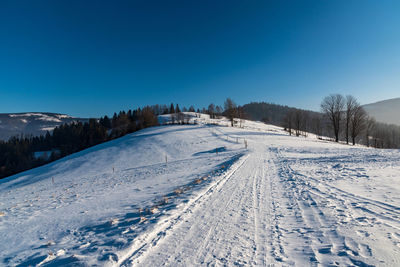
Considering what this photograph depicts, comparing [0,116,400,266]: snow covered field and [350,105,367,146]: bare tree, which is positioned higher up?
[350,105,367,146]: bare tree

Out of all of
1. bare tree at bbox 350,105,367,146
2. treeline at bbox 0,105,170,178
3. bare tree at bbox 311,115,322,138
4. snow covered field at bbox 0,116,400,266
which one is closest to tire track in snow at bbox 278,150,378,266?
snow covered field at bbox 0,116,400,266

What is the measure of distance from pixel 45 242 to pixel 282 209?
6.93 m

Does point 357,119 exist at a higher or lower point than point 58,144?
higher

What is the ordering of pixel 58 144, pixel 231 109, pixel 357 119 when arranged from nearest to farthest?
1. pixel 357 119
2. pixel 231 109
3. pixel 58 144

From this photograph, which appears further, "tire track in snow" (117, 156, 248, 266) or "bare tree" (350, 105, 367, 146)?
"bare tree" (350, 105, 367, 146)

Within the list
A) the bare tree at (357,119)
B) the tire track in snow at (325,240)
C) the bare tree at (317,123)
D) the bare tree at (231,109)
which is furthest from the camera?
the bare tree at (317,123)

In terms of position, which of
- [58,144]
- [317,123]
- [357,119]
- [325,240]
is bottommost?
[58,144]

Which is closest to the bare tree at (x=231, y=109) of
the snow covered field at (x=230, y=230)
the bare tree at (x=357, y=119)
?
the bare tree at (x=357, y=119)

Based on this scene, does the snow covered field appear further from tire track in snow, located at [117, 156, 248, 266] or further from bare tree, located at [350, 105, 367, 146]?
bare tree, located at [350, 105, 367, 146]

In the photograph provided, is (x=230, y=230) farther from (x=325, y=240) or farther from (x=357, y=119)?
(x=357, y=119)

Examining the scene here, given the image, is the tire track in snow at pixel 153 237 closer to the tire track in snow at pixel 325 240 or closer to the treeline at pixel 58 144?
the tire track in snow at pixel 325 240

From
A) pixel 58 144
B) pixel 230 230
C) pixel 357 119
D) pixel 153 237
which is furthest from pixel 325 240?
pixel 58 144

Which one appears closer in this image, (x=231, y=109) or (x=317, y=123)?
(x=231, y=109)

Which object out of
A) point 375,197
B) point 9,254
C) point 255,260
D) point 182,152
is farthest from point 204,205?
point 182,152
